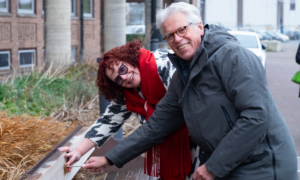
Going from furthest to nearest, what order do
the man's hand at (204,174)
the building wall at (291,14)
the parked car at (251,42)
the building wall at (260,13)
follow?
the building wall at (291,14)
the building wall at (260,13)
the parked car at (251,42)
the man's hand at (204,174)

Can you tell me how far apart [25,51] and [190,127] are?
44.9 ft

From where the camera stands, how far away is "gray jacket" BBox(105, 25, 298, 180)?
6.41 ft

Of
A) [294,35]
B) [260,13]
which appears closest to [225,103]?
[294,35]

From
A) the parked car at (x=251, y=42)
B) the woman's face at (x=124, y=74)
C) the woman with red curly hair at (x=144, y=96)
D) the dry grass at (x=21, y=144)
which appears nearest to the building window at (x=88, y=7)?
the parked car at (x=251, y=42)

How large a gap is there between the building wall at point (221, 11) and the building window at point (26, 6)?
50694 mm

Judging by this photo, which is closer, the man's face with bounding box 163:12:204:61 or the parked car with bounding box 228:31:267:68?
the man's face with bounding box 163:12:204:61

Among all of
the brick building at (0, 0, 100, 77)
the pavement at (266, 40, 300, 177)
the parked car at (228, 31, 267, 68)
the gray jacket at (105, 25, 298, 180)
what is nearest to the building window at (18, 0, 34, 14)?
the brick building at (0, 0, 100, 77)

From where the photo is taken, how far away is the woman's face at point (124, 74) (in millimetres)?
2859

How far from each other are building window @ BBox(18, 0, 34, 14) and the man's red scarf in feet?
42.0

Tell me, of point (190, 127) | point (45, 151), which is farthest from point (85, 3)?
point (190, 127)

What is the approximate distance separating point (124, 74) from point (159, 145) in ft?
1.80

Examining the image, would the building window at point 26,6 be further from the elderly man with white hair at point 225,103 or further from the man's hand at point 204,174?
the man's hand at point 204,174

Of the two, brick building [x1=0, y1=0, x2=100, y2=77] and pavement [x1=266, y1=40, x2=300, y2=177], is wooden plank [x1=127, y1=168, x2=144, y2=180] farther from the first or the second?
brick building [x1=0, y1=0, x2=100, y2=77]

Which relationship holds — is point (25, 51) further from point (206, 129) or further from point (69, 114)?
point (206, 129)
